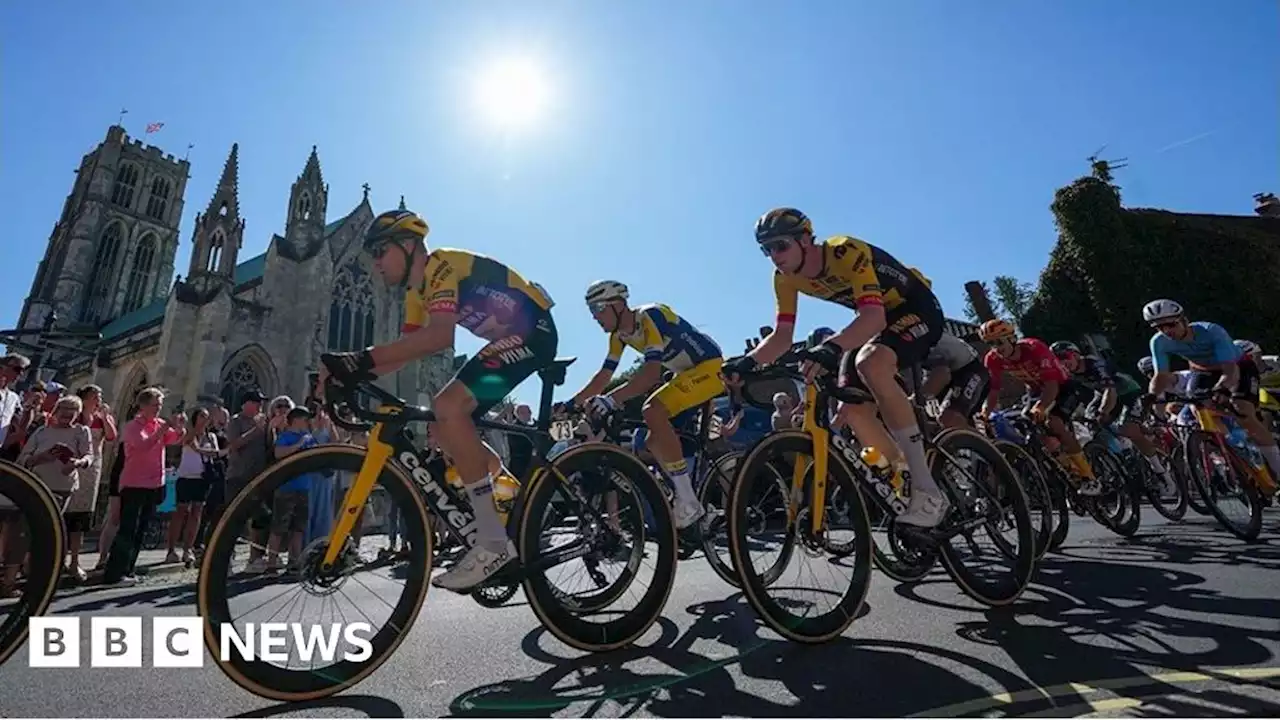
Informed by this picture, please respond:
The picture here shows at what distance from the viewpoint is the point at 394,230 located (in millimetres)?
3170

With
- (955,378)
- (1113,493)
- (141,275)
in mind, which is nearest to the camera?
(955,378)

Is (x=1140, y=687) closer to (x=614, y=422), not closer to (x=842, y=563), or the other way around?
(x=842, y=563)

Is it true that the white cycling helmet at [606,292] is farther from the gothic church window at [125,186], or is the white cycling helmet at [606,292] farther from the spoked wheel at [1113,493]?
the gothic church window at [125,186]

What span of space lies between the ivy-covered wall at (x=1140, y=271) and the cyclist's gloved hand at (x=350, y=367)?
28072 millimetres

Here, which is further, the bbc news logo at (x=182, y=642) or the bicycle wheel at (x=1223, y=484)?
the bicycle wheel at (x=1223, y=484)

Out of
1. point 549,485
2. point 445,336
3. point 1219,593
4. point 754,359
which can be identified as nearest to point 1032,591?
point 1219,593

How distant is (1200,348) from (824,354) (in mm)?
5295

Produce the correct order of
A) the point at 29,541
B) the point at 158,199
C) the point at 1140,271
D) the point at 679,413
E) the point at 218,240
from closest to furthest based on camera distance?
the point at 29,541, the point at 679,413, the point at 1140,271, the point at 218,240, the point at 158,199

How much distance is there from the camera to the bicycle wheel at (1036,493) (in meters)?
4.24

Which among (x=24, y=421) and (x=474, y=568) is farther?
(x=24, y=421)

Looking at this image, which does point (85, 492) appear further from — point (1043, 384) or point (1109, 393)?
point (1109, 393)

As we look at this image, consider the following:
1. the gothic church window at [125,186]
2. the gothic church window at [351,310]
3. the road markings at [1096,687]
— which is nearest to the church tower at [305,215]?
the gothic church window at [351,310]

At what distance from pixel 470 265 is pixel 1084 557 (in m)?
5.48

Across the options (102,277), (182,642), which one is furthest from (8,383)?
(102,277)
